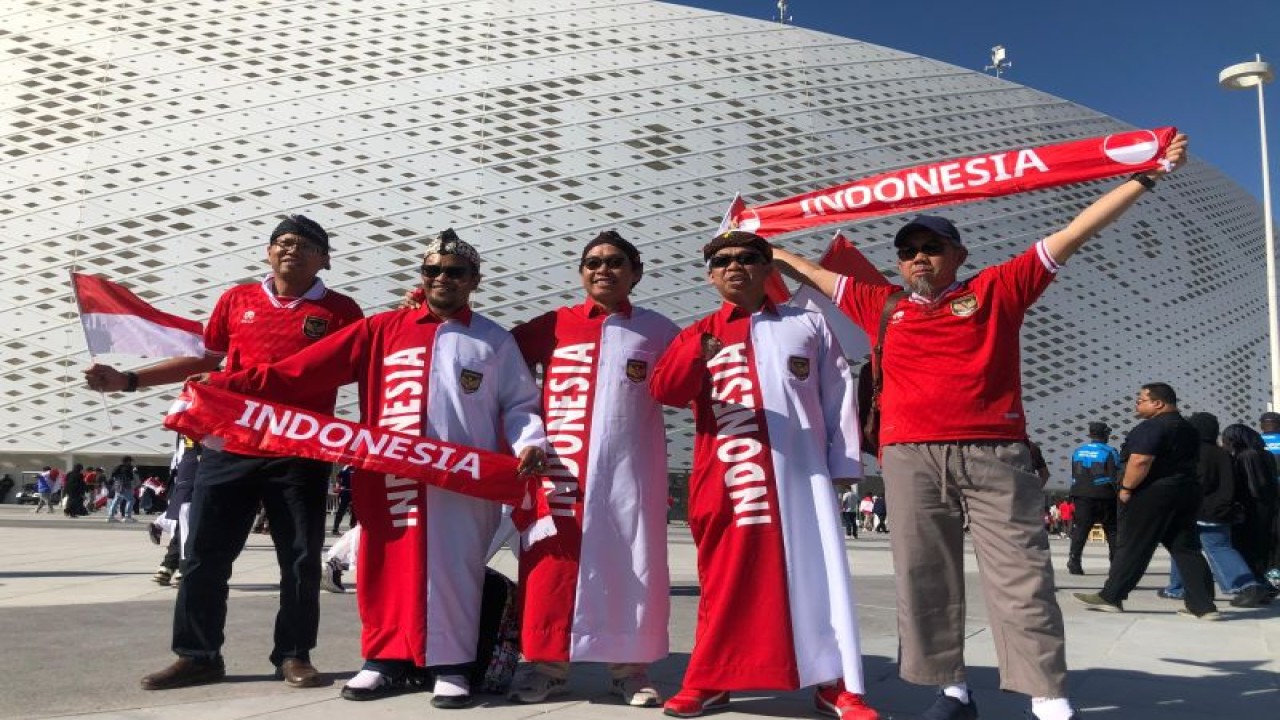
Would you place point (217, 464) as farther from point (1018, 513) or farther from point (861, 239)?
point (861, 239)

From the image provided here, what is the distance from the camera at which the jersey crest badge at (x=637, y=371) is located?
2.68 m

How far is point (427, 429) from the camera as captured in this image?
266cm

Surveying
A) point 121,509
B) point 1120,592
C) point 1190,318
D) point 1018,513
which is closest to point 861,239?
point 1190,318

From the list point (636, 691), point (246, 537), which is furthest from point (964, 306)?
point (246, 537)

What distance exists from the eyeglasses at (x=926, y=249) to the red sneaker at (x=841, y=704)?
1.20 m

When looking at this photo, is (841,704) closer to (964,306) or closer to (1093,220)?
(964,306)

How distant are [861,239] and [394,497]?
25.1 metres

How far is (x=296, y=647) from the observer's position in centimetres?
265

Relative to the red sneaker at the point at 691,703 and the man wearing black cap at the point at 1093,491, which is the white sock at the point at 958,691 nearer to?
the red sneaker at the point at 691,703

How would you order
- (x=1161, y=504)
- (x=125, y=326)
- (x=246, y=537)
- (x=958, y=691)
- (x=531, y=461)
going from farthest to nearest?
(x=1161, y=504) < (x=125, y=326) < (x=246, y=537) < (x=531, y=461) < (x=958, y=691)

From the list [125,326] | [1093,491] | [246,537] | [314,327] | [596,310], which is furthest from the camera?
[1093,491]

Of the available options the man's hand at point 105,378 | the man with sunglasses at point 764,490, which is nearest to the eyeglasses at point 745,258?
the man with sunglasses at point 764,490

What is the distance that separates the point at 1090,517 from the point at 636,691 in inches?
231

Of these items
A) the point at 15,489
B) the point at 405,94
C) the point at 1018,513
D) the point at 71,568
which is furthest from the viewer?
the point at 405,94
